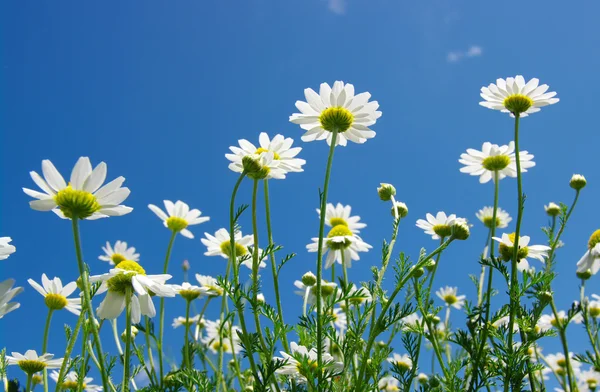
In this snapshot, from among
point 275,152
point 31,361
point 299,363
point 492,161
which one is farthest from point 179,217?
point 492,161

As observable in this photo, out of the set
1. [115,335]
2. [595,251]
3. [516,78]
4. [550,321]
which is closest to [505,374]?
[595,251]

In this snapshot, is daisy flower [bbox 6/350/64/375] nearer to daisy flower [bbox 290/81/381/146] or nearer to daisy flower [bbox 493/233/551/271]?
daisy flower [bbox 290/81/381/146]

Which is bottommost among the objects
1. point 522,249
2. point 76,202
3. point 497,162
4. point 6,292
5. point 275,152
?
point 6,292

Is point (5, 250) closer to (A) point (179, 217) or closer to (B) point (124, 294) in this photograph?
(B) point (124, 294)

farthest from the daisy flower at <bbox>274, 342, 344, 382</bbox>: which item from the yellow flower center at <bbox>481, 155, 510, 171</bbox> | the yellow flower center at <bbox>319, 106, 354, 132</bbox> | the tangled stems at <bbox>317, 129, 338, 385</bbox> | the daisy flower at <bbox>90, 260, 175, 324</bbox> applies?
the yellow flower center at <bbox>481, 155, 510, 171</bbox>

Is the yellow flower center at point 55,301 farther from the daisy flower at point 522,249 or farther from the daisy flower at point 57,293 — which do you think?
the daisy flower at point 522,249
